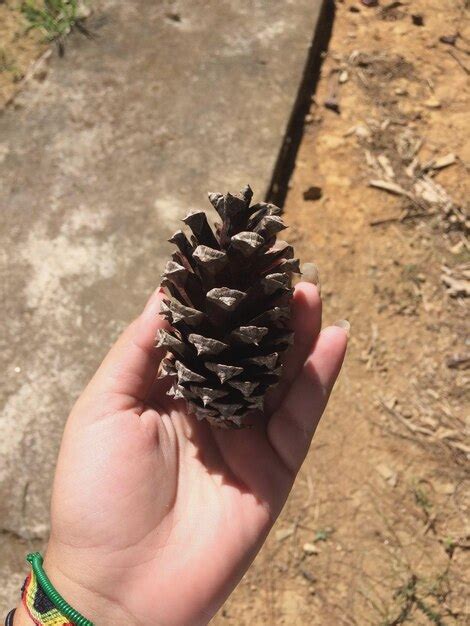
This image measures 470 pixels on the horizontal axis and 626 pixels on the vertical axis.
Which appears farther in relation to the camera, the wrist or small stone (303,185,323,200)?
small stone (303,185,323,200)

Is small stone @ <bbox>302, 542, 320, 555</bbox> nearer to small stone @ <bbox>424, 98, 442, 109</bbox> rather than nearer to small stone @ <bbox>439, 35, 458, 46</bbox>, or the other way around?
small stone @ <bbox>424, 98, 442, 109</bbox>

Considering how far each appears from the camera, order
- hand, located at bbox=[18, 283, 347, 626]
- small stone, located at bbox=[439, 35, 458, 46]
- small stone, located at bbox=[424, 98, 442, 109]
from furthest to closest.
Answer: small stone, located at bbox=[439, 35, 458, 46]
small stone, located at bbox=[424, 98, 442, 109]
hand, located at bbox=[18, 283, 347, 626]

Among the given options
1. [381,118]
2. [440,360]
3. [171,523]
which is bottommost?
[440,360]

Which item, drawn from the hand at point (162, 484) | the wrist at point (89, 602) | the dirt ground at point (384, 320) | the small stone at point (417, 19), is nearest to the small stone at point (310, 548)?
the dirt ground at point (384, 320)

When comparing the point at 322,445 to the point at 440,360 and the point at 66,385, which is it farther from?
the point at 66,385

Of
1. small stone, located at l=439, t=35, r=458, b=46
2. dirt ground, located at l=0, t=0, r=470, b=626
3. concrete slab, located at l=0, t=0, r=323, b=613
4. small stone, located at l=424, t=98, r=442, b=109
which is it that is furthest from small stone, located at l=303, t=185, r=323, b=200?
small stone, located at l=439, t=35, r=458, b=46

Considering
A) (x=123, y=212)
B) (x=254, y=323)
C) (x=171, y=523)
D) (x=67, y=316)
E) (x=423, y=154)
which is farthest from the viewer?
(x=423, y=154)

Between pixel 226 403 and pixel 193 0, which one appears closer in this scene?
pixel 226 403

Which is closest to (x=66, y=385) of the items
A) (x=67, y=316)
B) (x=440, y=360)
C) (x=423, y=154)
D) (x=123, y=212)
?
(x=67, y=316)
